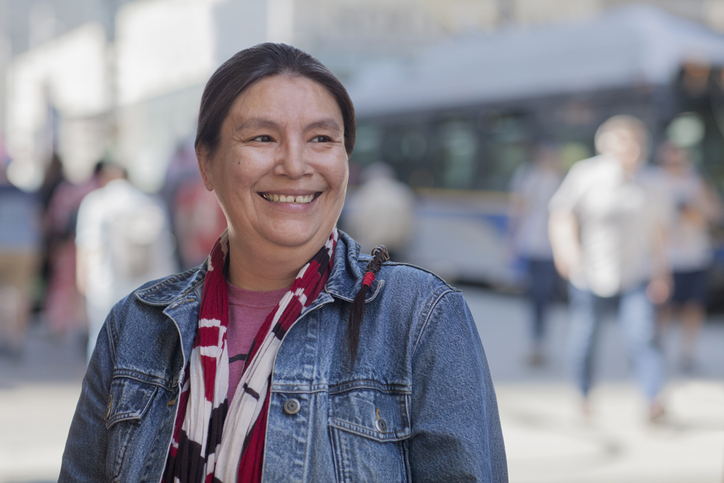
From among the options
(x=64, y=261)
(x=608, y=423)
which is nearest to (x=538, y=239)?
(x=608, y=423)

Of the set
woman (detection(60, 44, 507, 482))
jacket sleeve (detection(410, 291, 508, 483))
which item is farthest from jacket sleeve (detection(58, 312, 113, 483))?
jacket sleeve (detection(410, 291, 508, 483))

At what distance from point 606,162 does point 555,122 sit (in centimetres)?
611

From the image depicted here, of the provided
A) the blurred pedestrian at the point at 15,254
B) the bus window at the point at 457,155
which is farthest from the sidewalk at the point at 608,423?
the bus window at the point at 457,155

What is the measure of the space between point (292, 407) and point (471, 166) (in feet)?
38.7

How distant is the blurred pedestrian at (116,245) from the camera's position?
6297 millimetres

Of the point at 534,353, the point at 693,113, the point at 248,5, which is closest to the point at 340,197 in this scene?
the point at 248,5

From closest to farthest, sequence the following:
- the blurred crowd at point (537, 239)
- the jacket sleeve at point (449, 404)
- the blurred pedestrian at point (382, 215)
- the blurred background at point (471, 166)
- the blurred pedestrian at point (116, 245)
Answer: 1. the jacket sleeve at point (449, 404)
2. the blurred background at point (471, 166)
3. the blurred crowd at point (537, 239)
4. the blurred pedestrian at point (116, 245)
5. the blurred pedestrian at point (382, 215)

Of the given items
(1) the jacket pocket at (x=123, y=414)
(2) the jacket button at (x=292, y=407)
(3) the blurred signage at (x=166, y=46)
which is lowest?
(1) the jacket pocket at (x=123, y=414)

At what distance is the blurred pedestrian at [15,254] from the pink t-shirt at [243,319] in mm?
6412

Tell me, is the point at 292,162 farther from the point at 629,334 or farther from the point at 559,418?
the point at 559,418

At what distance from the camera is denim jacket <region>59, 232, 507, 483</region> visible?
1540 mm

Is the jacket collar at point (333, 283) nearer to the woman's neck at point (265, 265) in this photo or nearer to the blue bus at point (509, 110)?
the woman's neck at point (265, 265)

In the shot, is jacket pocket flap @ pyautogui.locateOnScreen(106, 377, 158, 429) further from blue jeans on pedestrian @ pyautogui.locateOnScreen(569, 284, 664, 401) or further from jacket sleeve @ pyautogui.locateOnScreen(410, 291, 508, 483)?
blue jeans on pedestrian @ pyautogui.locateOnScreen(569, 284, 664, 401)

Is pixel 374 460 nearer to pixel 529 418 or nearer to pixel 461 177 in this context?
pixel 529 418
